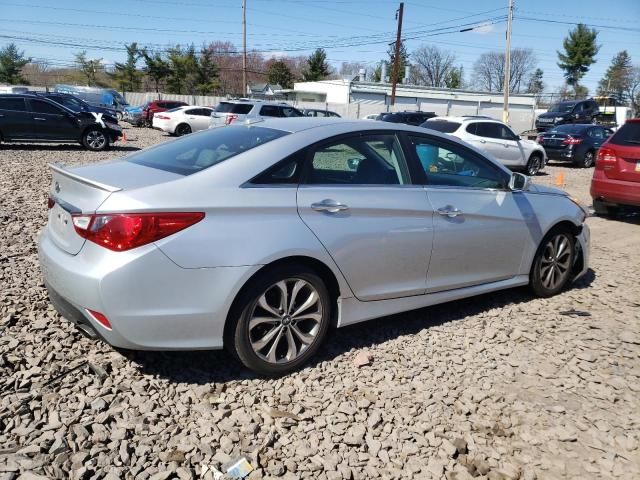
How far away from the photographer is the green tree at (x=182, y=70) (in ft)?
197

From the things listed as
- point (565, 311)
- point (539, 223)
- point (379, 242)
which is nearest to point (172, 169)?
point (379, 242)

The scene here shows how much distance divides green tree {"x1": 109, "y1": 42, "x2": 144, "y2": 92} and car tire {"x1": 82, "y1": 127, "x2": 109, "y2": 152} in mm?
49617

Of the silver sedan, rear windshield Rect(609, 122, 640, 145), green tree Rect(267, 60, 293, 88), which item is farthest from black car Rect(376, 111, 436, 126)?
green tree Rect(267, 60, 293, 88)

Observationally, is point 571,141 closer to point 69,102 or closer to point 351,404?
point 351,404

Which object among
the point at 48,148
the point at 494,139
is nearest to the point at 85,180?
the point at 494,139

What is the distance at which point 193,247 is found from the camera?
289 centimetres

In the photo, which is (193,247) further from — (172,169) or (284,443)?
(284,443)

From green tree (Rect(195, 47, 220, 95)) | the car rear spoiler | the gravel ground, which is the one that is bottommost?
the gravel ground

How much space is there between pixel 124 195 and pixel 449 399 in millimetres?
2199

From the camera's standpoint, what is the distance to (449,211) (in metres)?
3.98

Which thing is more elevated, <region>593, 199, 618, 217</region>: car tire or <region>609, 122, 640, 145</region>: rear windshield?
<region>609, 122, 640, 145</region>: rear windshield

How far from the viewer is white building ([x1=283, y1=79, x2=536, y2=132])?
49.3 m

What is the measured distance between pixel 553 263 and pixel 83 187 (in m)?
3.96

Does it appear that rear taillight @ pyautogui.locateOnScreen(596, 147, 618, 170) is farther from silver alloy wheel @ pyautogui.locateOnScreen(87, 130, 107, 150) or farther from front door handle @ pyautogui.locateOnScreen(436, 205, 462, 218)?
silver alloy wheel @ pyautogui.locateOnScreen(87, 130, 107, 150)
